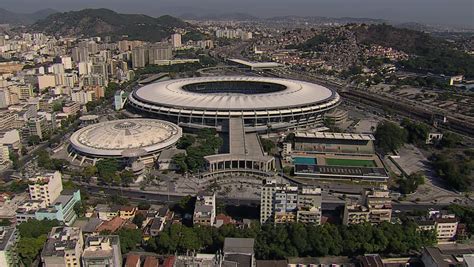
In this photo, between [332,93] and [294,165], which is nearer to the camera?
[294,165]

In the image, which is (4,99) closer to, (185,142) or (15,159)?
(15,159)

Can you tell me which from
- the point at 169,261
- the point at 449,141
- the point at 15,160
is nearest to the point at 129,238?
the point at 169,261

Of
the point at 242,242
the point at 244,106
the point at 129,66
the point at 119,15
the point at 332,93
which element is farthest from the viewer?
the point at 119,15

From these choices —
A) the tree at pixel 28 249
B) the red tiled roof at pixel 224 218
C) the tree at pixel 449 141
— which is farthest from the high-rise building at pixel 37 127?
the tree at pixel 449 141

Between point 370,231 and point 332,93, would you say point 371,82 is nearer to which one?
point 332,93

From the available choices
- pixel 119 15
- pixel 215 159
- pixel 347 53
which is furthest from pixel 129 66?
pixel 119 15

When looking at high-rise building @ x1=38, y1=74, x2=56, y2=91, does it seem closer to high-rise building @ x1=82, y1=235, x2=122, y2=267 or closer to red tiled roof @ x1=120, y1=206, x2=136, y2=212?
red tiled roof @ x1=120, y1=206, x2=136, y2=212
